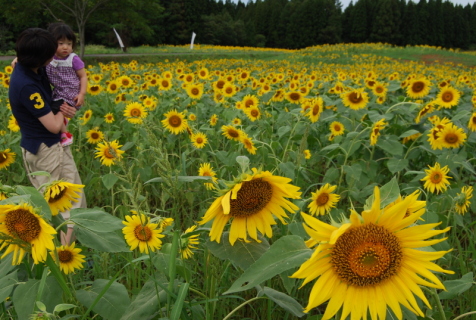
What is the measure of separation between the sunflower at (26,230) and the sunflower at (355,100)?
10.1 ft

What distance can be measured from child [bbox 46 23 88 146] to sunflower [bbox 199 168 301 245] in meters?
2.40

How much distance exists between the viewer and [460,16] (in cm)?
5341

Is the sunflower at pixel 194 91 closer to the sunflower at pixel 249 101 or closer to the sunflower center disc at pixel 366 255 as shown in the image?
the sunflower at pixel 249 101

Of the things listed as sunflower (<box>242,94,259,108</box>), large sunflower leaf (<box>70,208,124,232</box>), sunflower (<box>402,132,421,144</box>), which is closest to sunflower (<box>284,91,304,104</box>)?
sunflower (<box>242,94,259,108</box>)

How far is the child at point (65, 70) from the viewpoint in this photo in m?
3.16

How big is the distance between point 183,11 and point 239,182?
1855 inches

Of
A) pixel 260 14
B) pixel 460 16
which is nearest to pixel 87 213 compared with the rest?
pixel 260 14

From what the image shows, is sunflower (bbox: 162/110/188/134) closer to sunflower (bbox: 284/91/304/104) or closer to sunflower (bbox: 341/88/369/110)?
sunflower (bbox: 341/88/369/110)

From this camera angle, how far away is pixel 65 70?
3227 millimetres

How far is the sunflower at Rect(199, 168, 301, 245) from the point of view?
113cm

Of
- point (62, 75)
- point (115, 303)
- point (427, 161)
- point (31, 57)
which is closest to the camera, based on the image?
point (115, 303)

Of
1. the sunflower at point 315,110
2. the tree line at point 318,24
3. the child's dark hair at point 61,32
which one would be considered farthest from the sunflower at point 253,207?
the tree line at point 318,24

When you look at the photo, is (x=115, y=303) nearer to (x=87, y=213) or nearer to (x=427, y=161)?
(x=87, y=213)

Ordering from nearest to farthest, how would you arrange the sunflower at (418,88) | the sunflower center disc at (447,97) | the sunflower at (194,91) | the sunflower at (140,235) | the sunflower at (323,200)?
the sunflower at (140,235) < the sunflower at (323,200) < the sunflower center disc at (447,97) < the sunflower at (418,88) < the sunflower at (194,91)
